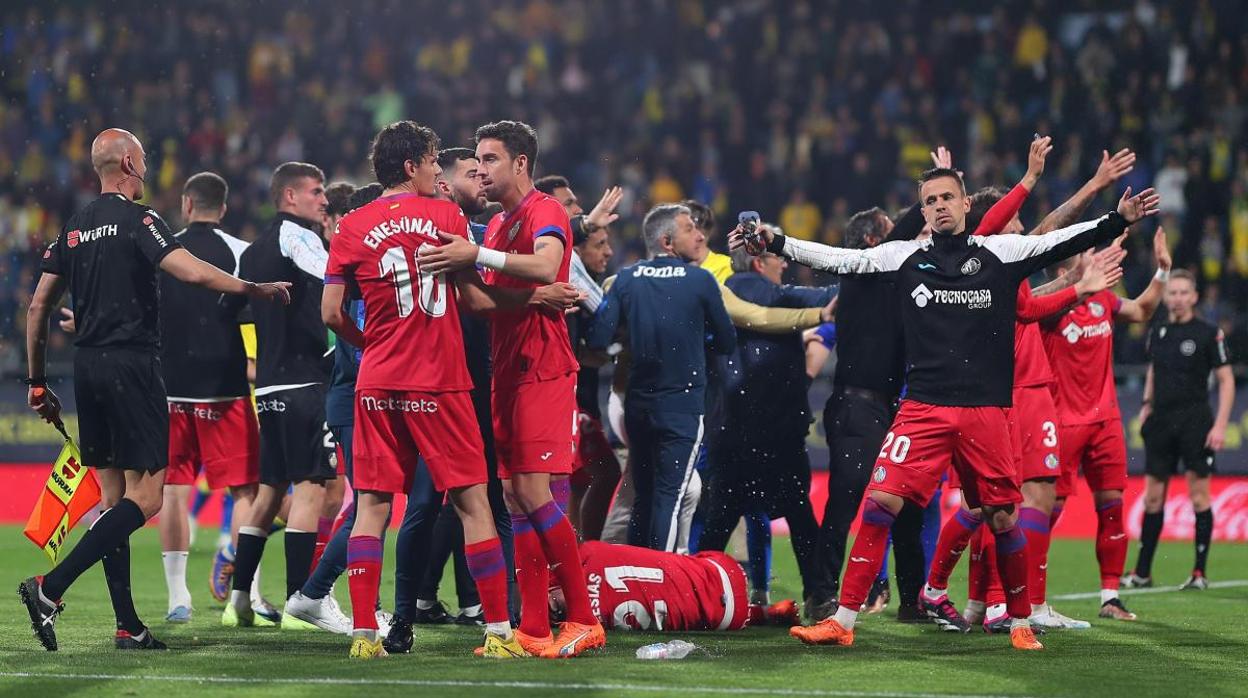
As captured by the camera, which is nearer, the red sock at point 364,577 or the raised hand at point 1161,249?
the red sock at point 364,577

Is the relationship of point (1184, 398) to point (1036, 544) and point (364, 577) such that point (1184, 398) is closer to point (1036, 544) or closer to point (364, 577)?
point (1036, 544)

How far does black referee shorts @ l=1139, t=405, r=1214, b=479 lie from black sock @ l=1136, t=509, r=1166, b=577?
471 mm

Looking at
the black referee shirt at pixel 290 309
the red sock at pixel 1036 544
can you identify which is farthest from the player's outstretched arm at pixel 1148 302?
the black referee shirt at pixel 290 309

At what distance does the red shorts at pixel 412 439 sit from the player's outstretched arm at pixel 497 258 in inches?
22.0

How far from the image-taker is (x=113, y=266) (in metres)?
7.68

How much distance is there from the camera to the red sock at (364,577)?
22.8ft

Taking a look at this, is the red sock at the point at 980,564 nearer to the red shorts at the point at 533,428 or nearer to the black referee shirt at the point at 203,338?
the red shorts at the point at 533,428

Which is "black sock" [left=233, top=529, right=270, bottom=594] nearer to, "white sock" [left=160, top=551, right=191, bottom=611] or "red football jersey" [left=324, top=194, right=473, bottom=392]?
"white sock" [left=160, top=551, right=191, bottom=611]

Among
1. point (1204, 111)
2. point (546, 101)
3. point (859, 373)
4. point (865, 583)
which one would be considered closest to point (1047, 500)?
point (859, 373)

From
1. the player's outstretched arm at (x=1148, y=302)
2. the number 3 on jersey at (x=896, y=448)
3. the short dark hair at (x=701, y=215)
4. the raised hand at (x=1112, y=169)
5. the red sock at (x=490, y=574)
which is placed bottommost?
the red sock at (x=490, y=574)

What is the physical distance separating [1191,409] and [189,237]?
768cm

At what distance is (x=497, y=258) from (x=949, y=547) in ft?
10.7

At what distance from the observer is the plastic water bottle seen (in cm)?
702

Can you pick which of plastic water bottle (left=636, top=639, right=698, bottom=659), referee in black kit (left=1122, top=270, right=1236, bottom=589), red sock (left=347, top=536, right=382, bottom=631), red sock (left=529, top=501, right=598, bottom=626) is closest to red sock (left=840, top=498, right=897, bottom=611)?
plastic water bottle (left=636, top=639, right=698, bottom=659)
